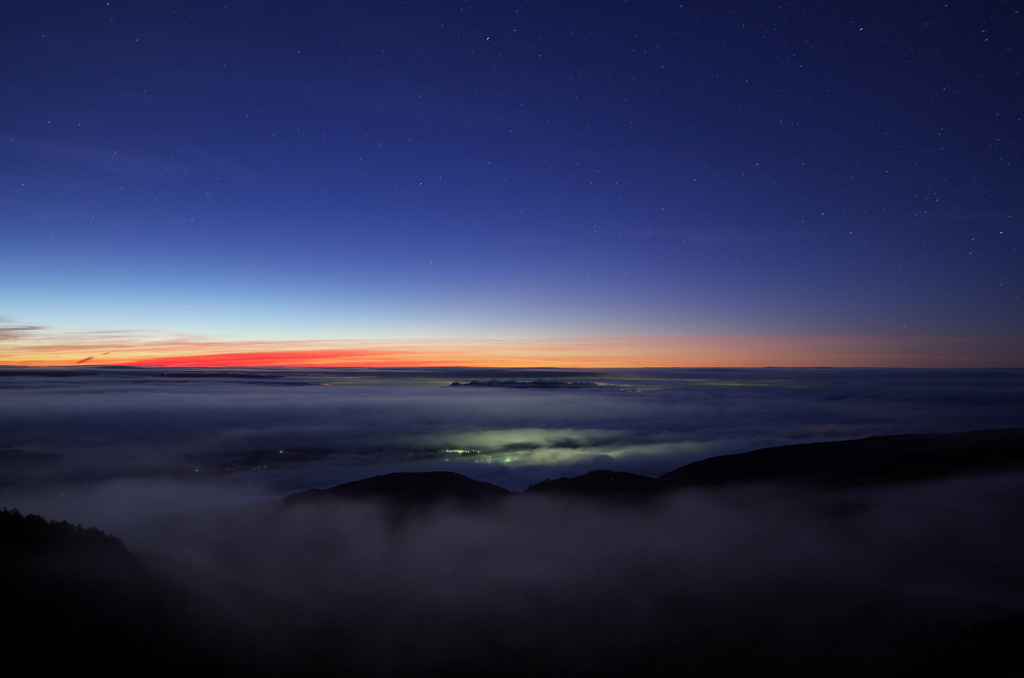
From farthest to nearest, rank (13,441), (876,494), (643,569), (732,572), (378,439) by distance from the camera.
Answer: (378,439) → (13,441) → (876,494) → (643,569) → (732,572)

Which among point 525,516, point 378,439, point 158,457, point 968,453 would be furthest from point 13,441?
point 968,453

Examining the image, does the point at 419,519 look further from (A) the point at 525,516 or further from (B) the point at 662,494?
(B) the point at 662,494

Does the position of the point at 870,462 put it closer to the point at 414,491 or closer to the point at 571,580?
the point at 571,580

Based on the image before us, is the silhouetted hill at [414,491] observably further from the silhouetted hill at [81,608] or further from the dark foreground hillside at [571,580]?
the silhouetted hill at [81,608]

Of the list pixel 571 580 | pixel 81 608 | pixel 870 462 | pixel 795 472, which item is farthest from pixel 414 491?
pixel 870 462

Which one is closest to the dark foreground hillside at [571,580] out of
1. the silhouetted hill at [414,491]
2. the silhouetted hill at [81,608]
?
the silhouetted hill at [81,608]

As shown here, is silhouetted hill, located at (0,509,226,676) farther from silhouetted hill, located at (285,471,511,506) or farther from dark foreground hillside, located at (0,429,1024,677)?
silhouetted hill, located at (285,471,511,506)
